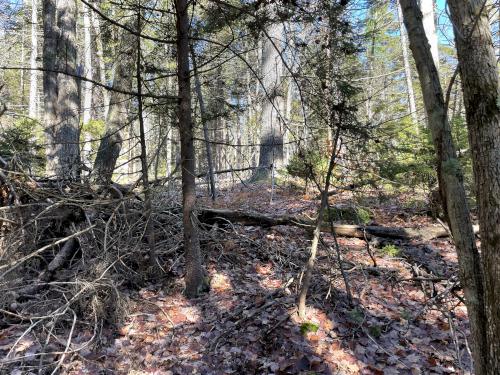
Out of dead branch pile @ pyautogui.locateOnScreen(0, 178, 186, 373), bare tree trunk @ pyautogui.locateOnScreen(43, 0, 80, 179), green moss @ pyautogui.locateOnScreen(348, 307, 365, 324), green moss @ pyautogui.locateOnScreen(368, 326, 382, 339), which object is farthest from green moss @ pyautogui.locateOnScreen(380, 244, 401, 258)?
bare tree trunk @ pyautogui.locateOnScreen(43, 0, 80, 179)

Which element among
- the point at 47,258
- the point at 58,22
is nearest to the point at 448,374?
the point at 47,258

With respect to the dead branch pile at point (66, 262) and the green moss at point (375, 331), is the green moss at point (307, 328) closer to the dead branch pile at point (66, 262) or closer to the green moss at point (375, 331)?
the green moss at point (375, 331)

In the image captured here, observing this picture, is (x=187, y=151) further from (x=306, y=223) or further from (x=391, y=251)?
(x=391, y=251)

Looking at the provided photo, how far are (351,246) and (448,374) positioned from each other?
2841 millimetres

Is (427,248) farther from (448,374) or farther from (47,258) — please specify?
(47,258)

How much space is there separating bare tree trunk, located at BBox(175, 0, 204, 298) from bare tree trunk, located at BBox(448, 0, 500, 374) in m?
2.96

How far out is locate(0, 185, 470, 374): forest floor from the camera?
3.80 meters

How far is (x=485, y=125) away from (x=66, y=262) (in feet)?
16.7

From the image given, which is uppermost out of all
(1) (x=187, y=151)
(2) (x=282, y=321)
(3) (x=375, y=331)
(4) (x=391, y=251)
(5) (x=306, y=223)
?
(1) (x=187, y=151)

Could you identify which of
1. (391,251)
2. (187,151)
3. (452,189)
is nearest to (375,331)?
(391,251)

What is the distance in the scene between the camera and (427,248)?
6242mm

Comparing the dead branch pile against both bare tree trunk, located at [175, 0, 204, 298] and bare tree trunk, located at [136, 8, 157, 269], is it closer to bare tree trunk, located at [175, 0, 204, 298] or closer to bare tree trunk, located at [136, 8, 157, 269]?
bare tree trunk, located at [136, 8, 157, 269]

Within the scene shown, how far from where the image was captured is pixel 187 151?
15.4 ft

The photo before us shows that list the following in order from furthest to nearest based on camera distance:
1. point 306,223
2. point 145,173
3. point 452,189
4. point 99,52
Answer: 1. point 99,52
2. point 306,223
3. point 145,173
4. point 452,189
